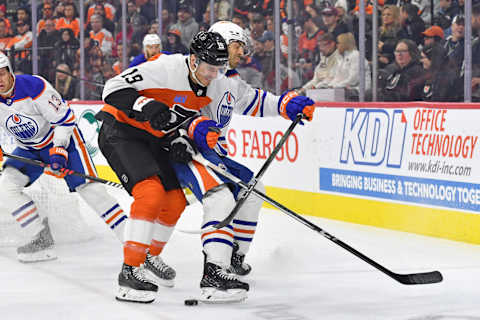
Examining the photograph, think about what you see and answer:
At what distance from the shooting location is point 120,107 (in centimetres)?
368

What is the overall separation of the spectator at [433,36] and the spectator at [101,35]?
4358mm

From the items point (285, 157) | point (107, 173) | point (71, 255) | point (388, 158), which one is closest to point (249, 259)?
point (71, 255)

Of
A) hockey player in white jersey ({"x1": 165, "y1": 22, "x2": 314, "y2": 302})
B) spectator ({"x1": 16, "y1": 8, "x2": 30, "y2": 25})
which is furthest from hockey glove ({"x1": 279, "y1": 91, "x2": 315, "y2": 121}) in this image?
spectator ({"x1": 16, "y1": 8, "x2": 30, "y2": 25})

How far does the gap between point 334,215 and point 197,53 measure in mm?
2738

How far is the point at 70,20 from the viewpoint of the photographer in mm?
9820

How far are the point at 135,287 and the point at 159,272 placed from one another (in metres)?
0.47

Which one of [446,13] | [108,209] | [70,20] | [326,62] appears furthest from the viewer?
[70,20]

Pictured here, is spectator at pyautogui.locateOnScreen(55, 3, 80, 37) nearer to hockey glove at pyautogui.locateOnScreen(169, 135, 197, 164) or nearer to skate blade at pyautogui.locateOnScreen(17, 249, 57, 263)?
skate blade at pyautogui.locateOnScreen(17, 249, 57, 263)

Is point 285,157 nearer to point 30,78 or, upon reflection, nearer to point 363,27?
point 363,27

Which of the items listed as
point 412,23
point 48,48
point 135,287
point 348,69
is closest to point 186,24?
point 348,69

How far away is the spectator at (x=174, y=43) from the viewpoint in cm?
827

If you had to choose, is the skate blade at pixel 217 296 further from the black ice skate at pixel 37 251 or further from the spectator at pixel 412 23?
the spectator at pixel 412 23

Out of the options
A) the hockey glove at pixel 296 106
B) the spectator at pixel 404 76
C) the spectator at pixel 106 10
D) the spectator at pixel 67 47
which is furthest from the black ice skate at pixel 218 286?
the spectator at pixel 67 47

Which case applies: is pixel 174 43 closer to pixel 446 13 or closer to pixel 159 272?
pixel 446 13
